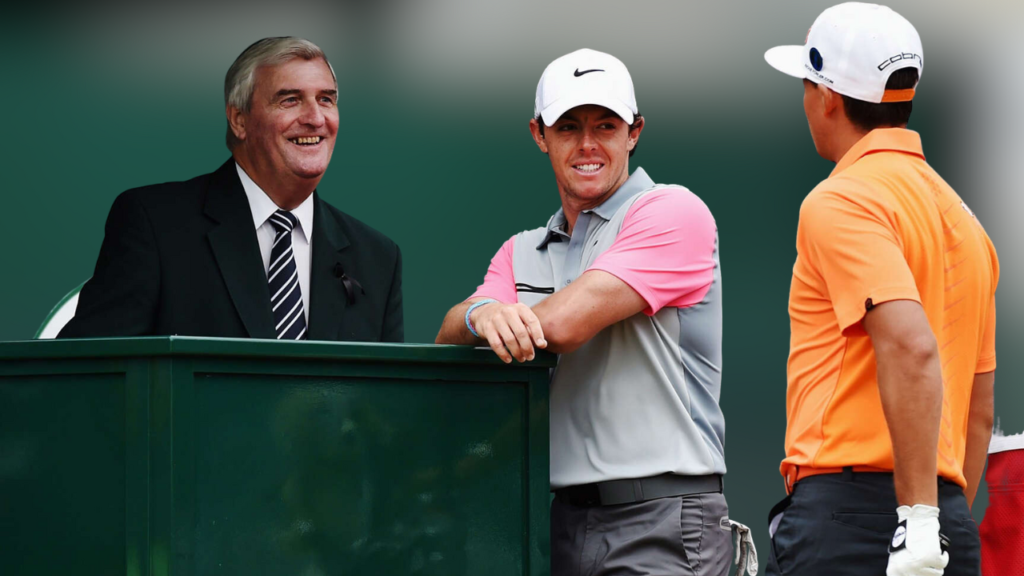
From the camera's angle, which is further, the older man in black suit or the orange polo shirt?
the older man in black suit

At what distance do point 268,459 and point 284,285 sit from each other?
756 millimetres

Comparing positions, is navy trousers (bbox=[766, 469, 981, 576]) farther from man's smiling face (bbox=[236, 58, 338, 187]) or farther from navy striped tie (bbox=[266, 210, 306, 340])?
man's smiling face (bbox=[236, 58, 338, 187])

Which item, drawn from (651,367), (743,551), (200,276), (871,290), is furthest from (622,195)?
(200,276)

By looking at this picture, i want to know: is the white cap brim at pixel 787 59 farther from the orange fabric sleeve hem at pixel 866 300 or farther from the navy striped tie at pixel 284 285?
the navy striped tie at pixel 284 285

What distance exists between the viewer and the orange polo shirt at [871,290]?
2.07 metres

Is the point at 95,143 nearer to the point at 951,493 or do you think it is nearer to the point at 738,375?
the point at 738,375

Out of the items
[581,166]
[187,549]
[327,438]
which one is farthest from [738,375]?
[187,549]

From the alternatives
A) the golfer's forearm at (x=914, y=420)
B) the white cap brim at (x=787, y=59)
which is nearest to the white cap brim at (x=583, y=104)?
the white cap brim at (x=787, y=59)

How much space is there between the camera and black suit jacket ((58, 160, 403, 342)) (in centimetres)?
249

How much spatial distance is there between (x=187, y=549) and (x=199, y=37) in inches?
85.4

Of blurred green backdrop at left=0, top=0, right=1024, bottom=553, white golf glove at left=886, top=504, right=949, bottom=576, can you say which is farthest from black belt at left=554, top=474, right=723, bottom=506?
blurred green backdrop at left=0, top=0, right=1024, bottom=553

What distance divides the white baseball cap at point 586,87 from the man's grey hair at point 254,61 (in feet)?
2.18

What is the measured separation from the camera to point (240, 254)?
8.55 feet

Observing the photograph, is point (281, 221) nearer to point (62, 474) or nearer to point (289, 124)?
point (289, 124)
